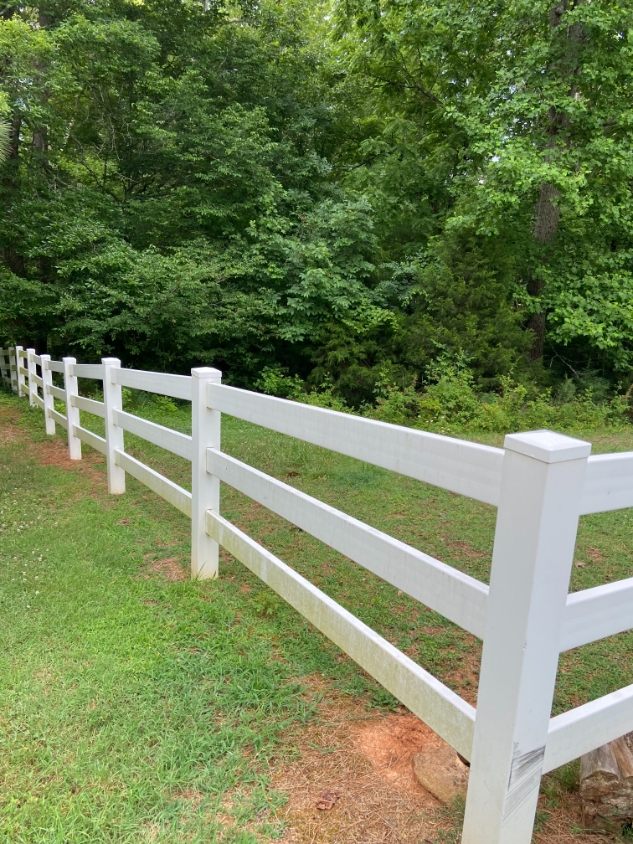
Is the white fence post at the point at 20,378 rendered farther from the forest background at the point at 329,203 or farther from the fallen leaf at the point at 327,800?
the fallen leaf at the point at 327,800

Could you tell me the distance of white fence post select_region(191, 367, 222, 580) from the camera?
3193 mm

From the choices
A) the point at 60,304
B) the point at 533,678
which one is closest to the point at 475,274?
the point at 60,304

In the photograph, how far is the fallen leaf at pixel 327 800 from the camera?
5.73ft

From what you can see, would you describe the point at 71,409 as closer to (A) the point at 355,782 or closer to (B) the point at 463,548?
(B) the point at 463,548

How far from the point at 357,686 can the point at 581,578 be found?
2037 millimetres

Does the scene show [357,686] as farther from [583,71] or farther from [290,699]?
[583,71]

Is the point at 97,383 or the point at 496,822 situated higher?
the point at 496,822

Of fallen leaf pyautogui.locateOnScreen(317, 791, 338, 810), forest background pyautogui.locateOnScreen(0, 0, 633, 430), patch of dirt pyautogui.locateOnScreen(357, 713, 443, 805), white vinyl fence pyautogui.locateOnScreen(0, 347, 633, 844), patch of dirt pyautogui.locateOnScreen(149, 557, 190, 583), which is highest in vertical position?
forest background pyautogui.locateOnScreen(0, 0, 633, 430)

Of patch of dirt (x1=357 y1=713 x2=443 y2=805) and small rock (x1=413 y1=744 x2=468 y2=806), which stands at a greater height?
small rock (x1=413 y1=744 x2=468 y2=806)

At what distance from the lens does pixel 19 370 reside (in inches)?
439

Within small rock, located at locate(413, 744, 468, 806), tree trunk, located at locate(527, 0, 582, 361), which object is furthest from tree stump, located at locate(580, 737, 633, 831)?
tree trunk, located at locate(527, 0, 582, 361)

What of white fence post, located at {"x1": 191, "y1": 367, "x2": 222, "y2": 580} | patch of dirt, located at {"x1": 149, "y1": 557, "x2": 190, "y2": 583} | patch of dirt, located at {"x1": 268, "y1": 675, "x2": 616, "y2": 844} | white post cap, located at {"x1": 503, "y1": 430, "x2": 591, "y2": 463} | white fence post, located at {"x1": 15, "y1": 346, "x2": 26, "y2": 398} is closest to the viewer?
white post cap, located at {"x1": 503, "y1": 430, "x2": 591, "y2": 463}

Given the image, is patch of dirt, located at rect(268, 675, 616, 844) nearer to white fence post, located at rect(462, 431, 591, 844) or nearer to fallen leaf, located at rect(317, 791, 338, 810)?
fallen leaf, located at rect(317, 791, 338, 810)

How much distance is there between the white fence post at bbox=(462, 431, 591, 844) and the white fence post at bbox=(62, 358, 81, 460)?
226 inches
